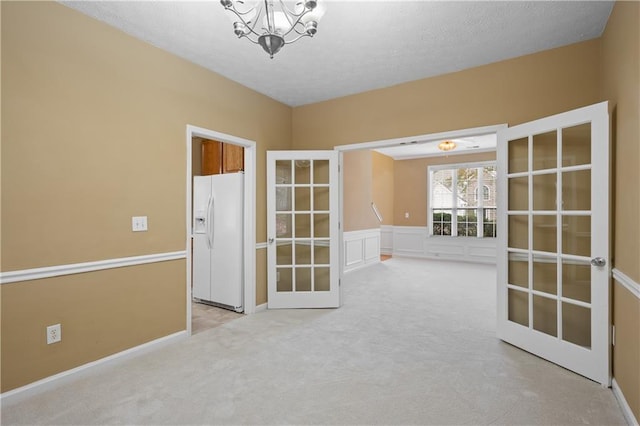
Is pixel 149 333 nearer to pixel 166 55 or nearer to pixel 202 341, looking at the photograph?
pixel 202 341

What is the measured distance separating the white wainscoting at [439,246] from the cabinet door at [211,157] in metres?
5.12

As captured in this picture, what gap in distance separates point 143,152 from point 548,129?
3256 mm

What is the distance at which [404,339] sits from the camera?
2.99 m

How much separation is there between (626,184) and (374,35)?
200 centimetres

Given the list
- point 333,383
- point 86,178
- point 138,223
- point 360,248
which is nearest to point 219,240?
point 138,223

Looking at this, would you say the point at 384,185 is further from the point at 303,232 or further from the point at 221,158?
the point at 303,232

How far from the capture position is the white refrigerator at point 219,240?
3828 millimetres

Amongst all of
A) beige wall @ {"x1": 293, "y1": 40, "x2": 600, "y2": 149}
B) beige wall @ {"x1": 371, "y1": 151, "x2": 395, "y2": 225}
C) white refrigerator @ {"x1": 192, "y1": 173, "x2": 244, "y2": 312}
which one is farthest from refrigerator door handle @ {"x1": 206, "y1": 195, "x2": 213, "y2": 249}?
beige wall @ {"x1": 371, "y1": 151, "x2": 395, "y2": 225}

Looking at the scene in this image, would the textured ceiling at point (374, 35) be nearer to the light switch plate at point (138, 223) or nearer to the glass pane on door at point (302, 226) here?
the glass pane on door at point (302, 226)

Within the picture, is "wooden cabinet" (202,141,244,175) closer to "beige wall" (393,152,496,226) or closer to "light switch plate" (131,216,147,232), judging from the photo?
"light switch plate" (131,216,147,232)

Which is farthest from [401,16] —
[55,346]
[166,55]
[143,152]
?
[55,346]

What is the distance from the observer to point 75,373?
229 cm

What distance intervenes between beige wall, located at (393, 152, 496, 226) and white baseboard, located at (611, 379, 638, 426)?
616 cm

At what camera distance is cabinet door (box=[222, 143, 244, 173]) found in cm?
475
